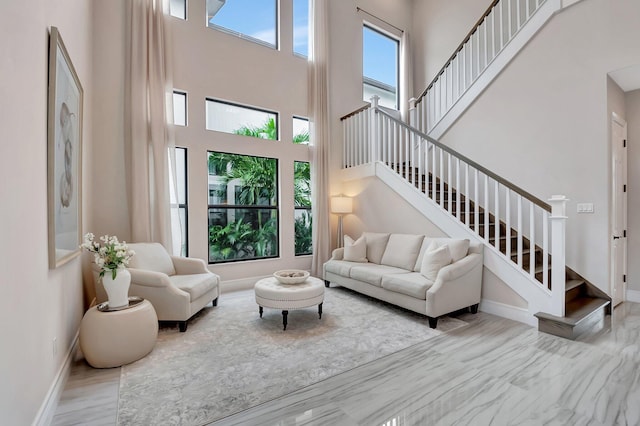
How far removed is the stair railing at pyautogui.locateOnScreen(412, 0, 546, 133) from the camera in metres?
4.78

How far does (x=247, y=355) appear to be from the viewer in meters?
2.75

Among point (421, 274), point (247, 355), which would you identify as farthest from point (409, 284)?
point (247, 355)

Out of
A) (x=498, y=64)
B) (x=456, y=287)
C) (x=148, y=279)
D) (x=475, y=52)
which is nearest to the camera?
(x=148, y=279)

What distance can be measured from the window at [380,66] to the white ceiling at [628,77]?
13.0 ft

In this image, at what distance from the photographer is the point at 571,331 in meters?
2.99

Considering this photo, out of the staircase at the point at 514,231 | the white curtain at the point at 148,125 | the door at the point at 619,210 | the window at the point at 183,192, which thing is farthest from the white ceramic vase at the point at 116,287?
the door at the point at 619,210

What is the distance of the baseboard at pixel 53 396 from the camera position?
70.8 inches

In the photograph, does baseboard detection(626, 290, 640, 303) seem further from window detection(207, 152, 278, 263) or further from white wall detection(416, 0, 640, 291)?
window detection(207, 152, 278, 263)

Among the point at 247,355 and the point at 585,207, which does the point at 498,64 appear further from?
the point at 247,355

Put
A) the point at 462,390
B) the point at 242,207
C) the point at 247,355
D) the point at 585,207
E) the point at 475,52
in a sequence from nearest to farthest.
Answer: the point at 462,390, the point at 247,355, the point at 585,207, the point at 242,207, the point at 475,52

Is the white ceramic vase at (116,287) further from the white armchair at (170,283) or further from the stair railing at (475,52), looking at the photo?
the stair railing at (475,52)

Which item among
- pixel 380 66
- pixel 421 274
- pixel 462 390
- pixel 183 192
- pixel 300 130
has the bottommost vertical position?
pixel 462 390

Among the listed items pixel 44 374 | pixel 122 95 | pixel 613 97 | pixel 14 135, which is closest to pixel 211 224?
pixel 122 95

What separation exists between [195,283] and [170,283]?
0.32 m
